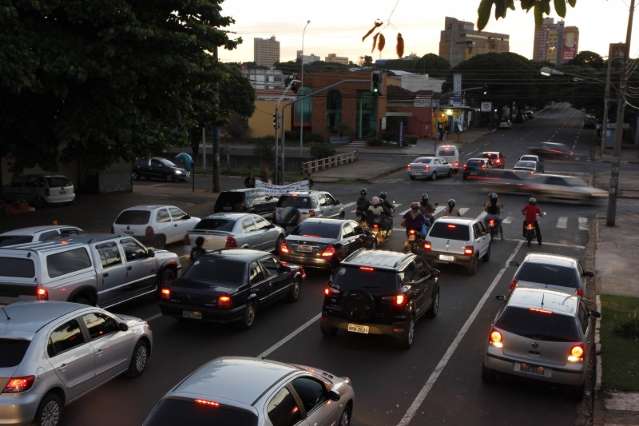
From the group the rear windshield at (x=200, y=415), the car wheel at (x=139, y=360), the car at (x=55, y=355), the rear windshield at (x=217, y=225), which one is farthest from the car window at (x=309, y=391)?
the rear windshield at (x=217, y=225)

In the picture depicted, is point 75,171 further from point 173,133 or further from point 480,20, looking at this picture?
point 480,20

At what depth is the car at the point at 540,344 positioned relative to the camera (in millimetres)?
10086

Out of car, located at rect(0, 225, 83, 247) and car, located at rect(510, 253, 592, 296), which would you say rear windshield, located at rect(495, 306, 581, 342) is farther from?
car, located at rect(0, 225, 83, 247)

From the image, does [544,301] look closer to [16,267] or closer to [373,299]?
[373,299]

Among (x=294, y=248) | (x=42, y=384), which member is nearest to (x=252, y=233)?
(x=294, y=248)

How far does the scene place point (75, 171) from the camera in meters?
34.9

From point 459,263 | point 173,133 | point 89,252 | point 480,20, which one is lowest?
point 459,263

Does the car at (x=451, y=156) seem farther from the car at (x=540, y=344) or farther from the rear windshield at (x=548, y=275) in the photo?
the car at (x=540, y=344)

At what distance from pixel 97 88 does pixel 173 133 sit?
4.76 m

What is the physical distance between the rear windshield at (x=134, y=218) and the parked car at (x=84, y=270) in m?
5.74

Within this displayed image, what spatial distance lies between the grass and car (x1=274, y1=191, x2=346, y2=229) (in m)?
11.1

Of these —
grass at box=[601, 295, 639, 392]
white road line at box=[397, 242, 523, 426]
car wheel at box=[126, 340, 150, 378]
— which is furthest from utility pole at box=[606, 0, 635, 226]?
car wheel at box=[126, 340, 150, 378]

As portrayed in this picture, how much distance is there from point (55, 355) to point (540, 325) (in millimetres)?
6971

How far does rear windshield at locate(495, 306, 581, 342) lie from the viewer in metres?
10.2
